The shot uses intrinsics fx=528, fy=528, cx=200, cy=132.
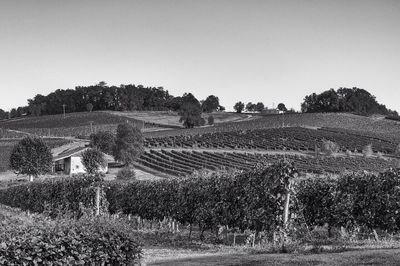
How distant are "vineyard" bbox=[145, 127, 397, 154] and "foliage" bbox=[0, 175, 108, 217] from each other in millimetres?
58319

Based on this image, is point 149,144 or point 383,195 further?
point 149,144

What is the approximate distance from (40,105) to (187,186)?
177524 mm

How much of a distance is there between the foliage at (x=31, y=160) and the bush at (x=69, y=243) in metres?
66.6

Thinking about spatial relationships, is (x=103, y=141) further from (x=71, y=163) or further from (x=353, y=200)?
(x=353, y=200)

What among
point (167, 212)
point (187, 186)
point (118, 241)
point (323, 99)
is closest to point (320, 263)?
point (118, 241)

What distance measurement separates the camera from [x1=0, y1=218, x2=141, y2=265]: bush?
12.1m

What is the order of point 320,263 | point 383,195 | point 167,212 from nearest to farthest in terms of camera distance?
point 320,263, point 383,195, point 167,212

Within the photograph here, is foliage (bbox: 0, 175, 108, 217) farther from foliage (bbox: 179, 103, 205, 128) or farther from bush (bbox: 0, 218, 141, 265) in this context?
foliage (bbox: 179, 103, 205, 128)

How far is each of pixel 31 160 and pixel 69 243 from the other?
68.4 metres

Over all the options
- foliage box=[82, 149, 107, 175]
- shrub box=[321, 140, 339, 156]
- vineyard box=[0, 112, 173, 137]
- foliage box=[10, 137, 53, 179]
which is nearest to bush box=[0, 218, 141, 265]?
foliage box=[82, 149, 107, 175]

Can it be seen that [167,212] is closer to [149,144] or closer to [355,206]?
[355,206]

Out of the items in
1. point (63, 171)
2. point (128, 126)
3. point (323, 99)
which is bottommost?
point (63, 171)

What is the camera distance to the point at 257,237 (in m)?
23.4

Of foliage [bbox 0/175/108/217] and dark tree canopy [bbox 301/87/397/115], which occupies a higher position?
dark tree canopy [bbox 301/87/397/115]
